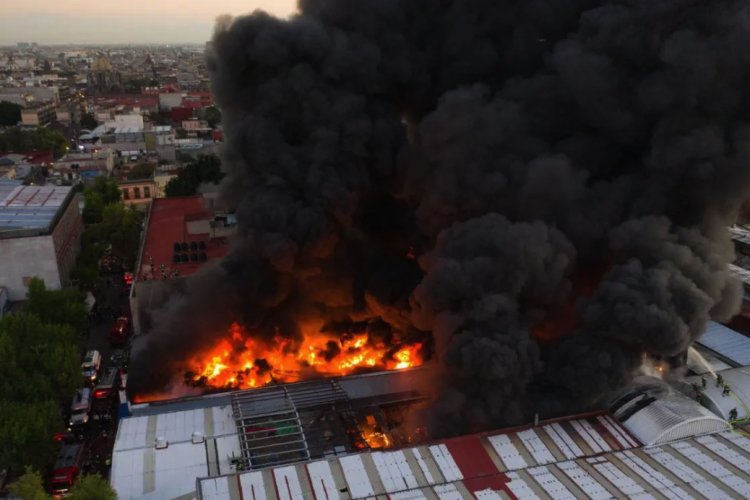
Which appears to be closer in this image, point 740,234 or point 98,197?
point 740,234

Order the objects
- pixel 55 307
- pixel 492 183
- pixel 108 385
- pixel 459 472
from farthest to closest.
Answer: pixel 55 307, pixel 108 385, pixel 492 183, pixel 459 472

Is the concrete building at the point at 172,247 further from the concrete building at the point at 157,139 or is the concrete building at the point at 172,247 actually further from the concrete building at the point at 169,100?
the concrete building at the point at 169,100

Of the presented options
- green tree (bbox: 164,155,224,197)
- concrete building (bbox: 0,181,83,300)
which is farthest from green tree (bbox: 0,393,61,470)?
green tree (bbox: 164,155,224,197)

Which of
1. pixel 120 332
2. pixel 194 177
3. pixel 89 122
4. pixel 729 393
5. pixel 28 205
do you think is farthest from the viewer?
pixel 89 122

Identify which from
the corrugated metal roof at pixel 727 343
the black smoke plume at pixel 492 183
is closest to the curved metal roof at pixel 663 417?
the black smoke plume at pixel 492 183

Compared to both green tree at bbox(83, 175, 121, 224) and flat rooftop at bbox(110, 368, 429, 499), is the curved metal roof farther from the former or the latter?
green tree at bbox(83, 175, 121, 224)

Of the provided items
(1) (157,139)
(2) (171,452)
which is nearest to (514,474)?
(2) (171,452)

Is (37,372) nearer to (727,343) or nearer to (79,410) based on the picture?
(79,410)
